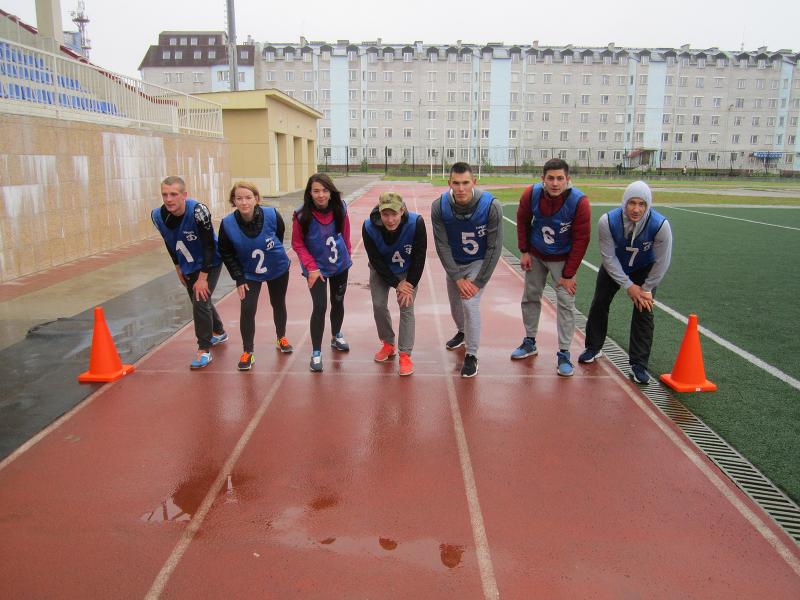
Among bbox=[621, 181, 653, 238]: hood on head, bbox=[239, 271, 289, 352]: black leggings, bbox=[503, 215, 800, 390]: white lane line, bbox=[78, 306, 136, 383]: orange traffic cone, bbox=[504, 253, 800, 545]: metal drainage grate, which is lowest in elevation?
bbox=[504, 253, 800, 545]: metal drainage grate

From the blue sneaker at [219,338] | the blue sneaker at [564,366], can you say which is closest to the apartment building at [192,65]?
the blue sneaker at [219,338]

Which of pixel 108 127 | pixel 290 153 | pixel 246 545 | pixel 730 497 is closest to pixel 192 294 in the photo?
pixel 246 545

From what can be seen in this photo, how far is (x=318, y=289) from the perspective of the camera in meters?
5.98

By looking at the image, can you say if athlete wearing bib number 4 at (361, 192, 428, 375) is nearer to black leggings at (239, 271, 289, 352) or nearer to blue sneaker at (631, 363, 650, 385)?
black leggings at (239, 271, 289, 352)

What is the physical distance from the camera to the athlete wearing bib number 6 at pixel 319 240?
5902 mm

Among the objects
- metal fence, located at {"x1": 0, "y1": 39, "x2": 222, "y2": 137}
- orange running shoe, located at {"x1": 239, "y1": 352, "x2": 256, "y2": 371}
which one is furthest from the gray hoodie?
metal fence, located at {"x1": 0, "y1": 39, "x2": 222, "y2": 137}

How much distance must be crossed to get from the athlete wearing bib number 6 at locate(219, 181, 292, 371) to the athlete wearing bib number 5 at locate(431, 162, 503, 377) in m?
1.58

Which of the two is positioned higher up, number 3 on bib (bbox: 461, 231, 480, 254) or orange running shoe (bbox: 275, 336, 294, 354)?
number 3 on bib (bbox: 461, 231, 480, 254)

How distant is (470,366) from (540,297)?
1135 millimetres

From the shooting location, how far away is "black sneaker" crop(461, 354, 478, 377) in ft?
19.2

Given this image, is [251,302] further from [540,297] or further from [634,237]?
[634,237]

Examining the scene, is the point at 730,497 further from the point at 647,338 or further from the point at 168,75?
the point at 168,75

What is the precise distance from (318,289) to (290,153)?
28.2 meters

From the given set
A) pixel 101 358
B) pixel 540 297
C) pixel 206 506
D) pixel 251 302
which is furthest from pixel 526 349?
pixel 101 358
